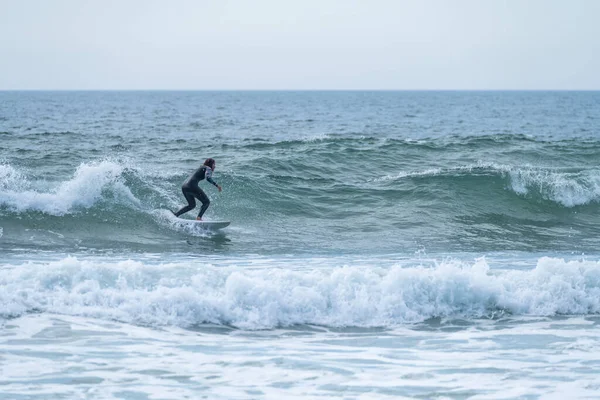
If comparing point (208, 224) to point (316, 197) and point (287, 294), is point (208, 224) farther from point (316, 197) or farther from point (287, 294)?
point (287, 294)

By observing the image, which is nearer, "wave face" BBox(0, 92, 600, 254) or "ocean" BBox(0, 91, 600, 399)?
"ocean" BBox(0, 91, 600, 399)

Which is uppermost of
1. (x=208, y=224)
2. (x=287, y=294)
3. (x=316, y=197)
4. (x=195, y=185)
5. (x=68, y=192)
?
(x=195, y=185)

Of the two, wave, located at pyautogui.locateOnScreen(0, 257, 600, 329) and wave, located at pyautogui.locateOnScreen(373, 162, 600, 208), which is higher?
wave, located at pyautogui.locateOnScreen(373, 162, 600, 208)

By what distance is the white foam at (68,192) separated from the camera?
54.6ft

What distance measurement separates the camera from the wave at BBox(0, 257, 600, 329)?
9.33m

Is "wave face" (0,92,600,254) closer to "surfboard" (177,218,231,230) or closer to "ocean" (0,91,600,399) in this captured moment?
"ocean" (0,91,600,399)

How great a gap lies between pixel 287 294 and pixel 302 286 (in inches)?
13.9

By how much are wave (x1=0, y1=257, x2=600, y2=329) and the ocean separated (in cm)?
3

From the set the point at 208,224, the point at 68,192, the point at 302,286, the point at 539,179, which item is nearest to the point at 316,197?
the point at 208,224

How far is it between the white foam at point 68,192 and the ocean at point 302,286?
0.17 ft

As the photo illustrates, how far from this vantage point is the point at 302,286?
10047 millimetres

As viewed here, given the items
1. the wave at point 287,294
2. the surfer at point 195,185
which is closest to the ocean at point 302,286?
the wave at point 287,294

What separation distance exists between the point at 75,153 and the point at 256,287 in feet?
62.5

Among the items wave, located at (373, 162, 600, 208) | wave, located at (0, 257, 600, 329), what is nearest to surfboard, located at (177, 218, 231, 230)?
wave, located at (0, 257, 600, 329)
